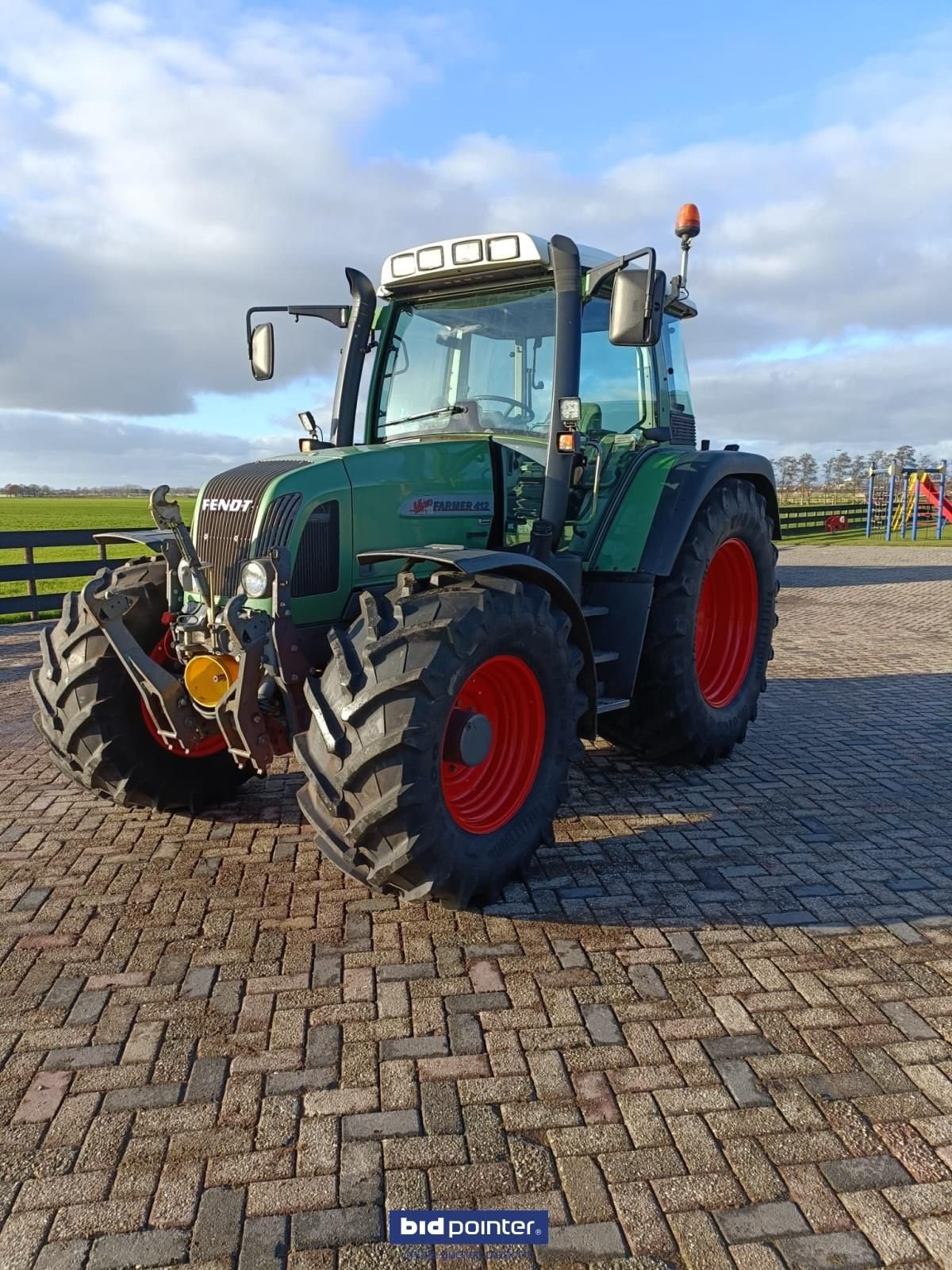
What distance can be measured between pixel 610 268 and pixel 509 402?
0.87 meters

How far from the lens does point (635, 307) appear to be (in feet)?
12.9

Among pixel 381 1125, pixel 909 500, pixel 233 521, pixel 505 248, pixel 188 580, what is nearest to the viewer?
pixel 381 1125

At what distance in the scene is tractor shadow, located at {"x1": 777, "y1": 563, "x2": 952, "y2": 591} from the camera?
16891 millimetres

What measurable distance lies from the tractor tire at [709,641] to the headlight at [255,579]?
7.50 ft

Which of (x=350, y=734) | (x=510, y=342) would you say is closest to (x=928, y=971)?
(x=350, y=734)

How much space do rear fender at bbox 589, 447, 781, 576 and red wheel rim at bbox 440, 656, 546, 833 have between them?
128 cm

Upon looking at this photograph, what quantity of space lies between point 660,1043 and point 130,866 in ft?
7.98

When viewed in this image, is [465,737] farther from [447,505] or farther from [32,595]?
[32,595]

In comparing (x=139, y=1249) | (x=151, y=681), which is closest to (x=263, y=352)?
(x=151, y=681)

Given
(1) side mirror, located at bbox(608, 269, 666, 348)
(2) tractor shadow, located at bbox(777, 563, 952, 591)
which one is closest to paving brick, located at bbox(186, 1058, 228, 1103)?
(1) side mirror, located at bbox(608, 269, 666, 348)

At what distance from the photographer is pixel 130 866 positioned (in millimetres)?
4094

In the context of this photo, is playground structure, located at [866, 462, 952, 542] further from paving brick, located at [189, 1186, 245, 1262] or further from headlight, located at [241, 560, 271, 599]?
paving brick, located at [189, 1186, 245, 1262]

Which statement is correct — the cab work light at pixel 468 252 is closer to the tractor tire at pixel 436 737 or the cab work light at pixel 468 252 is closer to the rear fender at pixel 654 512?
the rear fender at pixel 654 512

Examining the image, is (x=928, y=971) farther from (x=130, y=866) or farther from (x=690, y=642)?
(x=130, y=866)
